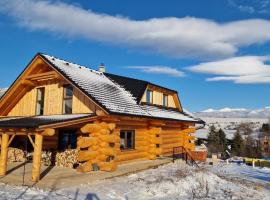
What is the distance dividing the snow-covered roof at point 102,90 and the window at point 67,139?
272 cm

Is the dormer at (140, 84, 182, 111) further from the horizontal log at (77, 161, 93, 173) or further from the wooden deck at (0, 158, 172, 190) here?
the horizontal log at (77, 161, 93, 173)

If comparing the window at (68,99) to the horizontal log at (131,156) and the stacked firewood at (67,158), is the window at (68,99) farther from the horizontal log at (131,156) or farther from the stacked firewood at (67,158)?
the horizontal log at (131,156)

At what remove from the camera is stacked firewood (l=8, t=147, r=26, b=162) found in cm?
1838

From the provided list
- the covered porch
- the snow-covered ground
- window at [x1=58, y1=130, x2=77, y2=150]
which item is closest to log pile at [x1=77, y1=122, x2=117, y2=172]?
the covered porch

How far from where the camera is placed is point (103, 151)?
623 inches

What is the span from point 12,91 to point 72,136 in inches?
194

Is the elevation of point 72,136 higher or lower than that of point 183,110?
lower

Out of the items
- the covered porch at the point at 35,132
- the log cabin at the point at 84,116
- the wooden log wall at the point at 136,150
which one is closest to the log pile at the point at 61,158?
the log cabin at the point at 84,116

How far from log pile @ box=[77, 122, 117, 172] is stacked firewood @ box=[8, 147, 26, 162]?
4.50m

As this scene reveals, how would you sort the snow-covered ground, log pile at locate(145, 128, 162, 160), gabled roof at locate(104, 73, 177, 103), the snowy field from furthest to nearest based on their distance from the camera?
the snow-covered ground → gabled roof at locate(104, 73, 177, 103) → log pile at locate(145, 128, 162, 160) → the snowy field

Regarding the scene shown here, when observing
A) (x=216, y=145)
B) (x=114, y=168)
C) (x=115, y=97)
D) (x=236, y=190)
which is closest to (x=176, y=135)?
(x=115, y=97)

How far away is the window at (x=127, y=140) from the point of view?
1852cm

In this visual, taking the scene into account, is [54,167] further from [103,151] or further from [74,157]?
[103,151]

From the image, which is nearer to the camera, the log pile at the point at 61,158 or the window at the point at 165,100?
the log pile at the point at 61,158
